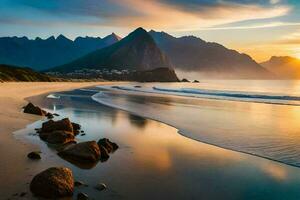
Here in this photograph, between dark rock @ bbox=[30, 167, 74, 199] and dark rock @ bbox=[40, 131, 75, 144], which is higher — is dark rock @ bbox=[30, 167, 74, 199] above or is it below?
above

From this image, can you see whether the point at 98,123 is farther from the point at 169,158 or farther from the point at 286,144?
the point at 286,144

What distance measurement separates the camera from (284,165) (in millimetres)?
13281

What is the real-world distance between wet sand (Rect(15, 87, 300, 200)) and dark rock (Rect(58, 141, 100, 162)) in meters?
0.44

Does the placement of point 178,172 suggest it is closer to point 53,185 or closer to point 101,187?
point 101,187

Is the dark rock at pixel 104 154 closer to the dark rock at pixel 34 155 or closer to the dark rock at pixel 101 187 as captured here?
the dark rock at pixel 34 155

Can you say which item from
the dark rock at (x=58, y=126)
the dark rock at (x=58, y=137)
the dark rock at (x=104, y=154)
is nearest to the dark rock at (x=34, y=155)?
the dark rock at (x=104, y=154)

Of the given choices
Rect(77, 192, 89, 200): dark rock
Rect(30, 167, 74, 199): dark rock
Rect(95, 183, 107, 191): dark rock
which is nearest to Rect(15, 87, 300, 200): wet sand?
Rect(95, 183, 107, 191): dark rock

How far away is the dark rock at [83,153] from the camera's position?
42.8 feet

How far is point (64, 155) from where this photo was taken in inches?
533

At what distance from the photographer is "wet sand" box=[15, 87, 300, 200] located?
9992mm

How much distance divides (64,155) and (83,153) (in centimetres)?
91

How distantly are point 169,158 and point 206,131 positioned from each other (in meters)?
7.38

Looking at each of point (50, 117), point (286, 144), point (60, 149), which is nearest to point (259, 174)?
point (286, 144)

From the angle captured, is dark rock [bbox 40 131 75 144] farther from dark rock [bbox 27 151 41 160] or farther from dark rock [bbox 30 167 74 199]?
dark rock [bbox 30 167 74 199]
